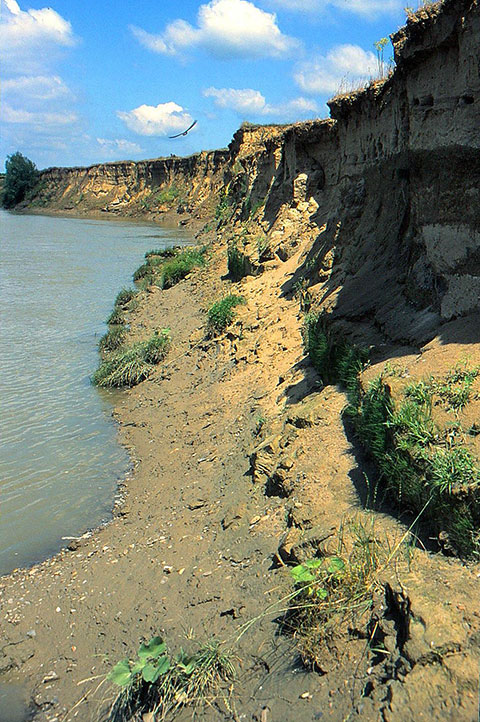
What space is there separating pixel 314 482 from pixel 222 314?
21.6 feet

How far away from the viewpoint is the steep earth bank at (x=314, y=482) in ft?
10.9

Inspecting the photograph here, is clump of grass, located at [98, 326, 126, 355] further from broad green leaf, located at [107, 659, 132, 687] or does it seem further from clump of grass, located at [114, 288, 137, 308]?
broad green leaf, located at [107, 659, 132, 687]

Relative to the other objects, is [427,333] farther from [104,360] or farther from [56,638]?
[104,360]

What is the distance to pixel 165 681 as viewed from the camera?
12.0ft

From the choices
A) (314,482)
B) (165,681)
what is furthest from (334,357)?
(165,681)

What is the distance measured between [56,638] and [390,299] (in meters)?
4.56

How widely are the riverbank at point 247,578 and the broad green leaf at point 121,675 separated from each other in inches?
15.2

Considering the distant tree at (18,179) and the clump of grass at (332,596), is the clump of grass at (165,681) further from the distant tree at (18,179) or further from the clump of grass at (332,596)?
the distant tree at (18,179)

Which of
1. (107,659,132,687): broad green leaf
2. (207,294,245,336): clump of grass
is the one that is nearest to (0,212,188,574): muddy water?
(207,294,245,336): clump of grass

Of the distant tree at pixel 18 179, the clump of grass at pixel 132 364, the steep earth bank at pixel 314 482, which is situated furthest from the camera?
the distant tree at pixel 18 179

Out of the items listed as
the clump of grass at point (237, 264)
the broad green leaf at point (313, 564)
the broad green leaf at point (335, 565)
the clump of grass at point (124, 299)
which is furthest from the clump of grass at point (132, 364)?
the broad green leaf at point (335, 565)

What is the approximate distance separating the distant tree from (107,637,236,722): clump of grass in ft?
311

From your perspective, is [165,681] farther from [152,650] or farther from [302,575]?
[302,575]

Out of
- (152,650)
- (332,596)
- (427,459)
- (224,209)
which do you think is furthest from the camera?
(224,209)
